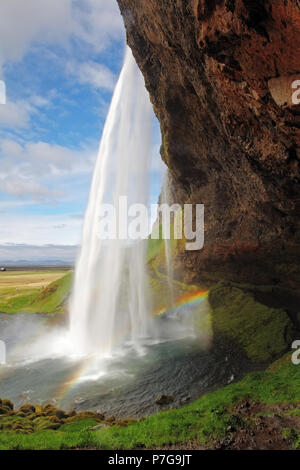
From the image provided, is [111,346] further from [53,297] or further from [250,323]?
[53,297]

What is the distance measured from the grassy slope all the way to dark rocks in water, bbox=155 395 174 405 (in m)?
1.51

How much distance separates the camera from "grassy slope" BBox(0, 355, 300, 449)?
9.29 metres

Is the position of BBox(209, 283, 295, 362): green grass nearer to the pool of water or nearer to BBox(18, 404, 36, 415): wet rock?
the pool of water

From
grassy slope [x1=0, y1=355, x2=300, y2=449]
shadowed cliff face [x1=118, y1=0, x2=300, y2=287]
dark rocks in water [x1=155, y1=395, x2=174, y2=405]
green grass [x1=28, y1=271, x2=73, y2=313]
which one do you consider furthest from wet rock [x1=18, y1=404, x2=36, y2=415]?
green grass [x1=28, y1=271, x2=73, y2=313]

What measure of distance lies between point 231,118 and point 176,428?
53.2ft

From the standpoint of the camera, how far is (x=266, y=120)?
45.1 feet

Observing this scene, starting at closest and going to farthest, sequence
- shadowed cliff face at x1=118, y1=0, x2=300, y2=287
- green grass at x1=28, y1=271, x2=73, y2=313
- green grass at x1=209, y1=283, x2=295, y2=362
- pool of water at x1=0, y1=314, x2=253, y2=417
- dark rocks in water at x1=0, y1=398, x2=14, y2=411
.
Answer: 1. shadowed cliff face at x1=118, y1=0, x2=300, y2=287
2. dark rocks in water at x1=0, y1=398, x2=14, y2=411
3. pool of water at x1=0, y1=314, x2=253, y2=417
4. green grass at x1=209, y1=283, x2=295, y2=362
5. green grass at x1=28, y1=271, x2=73, y2=313

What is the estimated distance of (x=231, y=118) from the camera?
52.0ft

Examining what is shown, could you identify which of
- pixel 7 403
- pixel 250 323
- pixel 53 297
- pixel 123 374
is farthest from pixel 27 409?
pixel 53 297

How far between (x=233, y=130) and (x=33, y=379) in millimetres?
20895

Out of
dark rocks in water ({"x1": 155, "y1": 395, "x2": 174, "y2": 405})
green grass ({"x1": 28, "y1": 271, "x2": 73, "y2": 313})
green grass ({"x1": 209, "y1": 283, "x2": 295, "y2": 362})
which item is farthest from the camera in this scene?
green grass ({"x1": 28, "y1": 271, "x2": 73, "y2": 313})

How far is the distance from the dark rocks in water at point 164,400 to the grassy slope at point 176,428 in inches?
59.5

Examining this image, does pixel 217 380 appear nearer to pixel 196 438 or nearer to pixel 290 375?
pixel 290 375

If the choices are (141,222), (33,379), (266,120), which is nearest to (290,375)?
(266,120)
